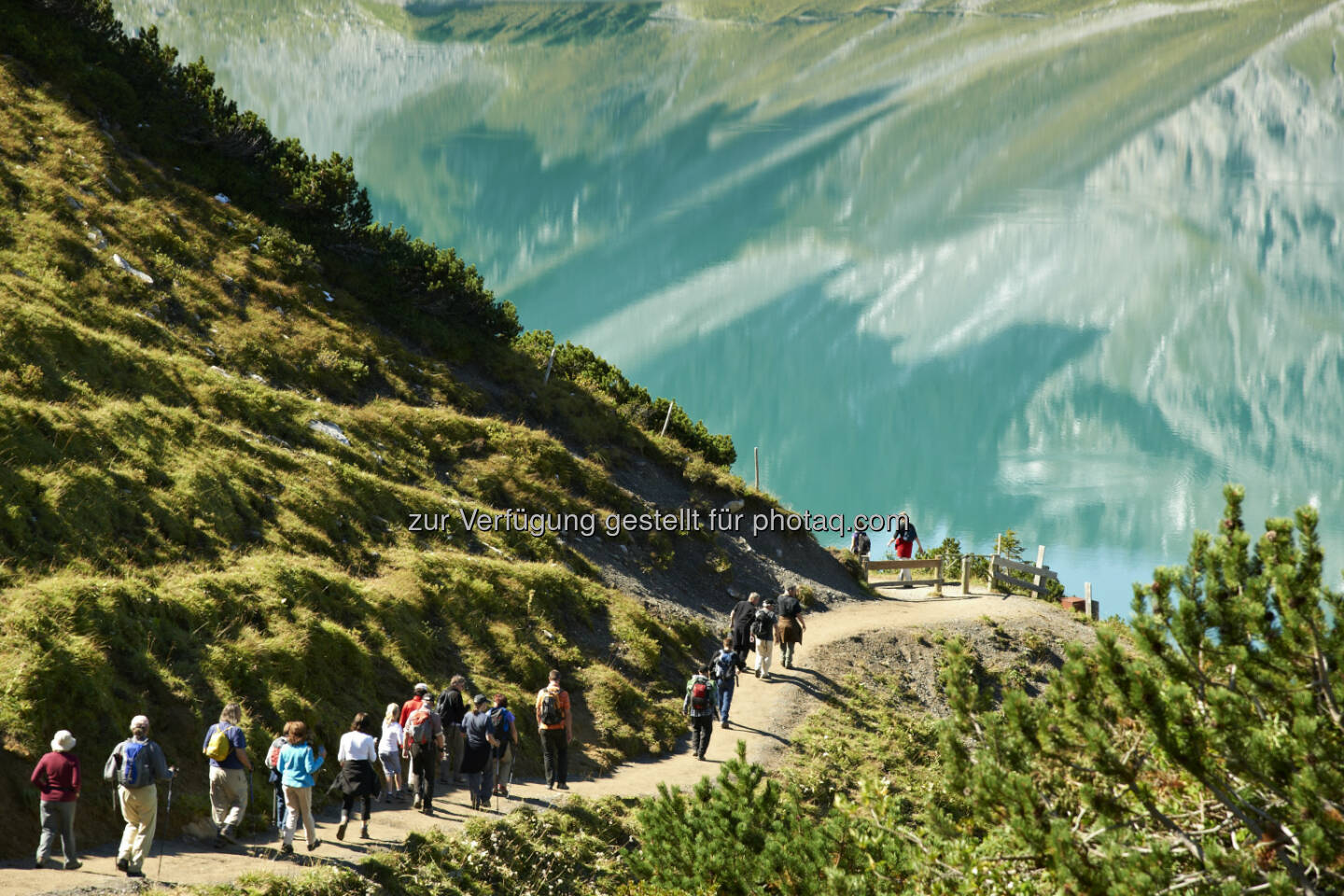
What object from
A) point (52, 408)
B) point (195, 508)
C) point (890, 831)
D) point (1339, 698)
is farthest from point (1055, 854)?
point (52, 408)

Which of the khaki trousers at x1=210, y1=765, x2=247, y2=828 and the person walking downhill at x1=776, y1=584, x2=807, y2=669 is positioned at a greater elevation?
the person walking downhill at x1=776, y1=584, x2=807, y2=669

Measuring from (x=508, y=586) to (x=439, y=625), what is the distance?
314cm

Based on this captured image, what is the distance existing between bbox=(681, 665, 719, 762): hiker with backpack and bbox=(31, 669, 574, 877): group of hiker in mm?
3233

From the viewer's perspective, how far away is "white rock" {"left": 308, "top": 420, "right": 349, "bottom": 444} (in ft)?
91.2

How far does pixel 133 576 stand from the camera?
17469mm

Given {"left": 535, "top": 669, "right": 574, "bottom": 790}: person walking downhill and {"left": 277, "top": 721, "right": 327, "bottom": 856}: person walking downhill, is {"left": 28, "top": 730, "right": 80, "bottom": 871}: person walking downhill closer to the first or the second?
{"left": 277, "top": 721, "right": 327, "bottom": 856}: person walking downhill

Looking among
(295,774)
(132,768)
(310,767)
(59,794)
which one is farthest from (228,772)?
(59,794)

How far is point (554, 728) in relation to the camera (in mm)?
18438

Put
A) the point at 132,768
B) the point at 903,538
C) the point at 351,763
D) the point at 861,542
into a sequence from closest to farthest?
the point at 132,768 < the point at 351,763 < the point at 903,538 < the point at 861,542

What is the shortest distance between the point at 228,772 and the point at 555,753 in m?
6.73

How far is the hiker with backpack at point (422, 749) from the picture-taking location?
15945 mm

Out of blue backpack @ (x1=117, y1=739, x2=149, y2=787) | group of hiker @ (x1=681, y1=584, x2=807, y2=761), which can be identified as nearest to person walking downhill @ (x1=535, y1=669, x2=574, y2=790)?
group of hiker @ (x1=681, y1=584, x2=807, y2=761)

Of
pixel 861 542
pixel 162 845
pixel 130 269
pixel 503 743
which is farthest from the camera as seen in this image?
pixel 861 542

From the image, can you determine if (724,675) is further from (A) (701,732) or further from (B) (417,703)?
(B) (417,703)
